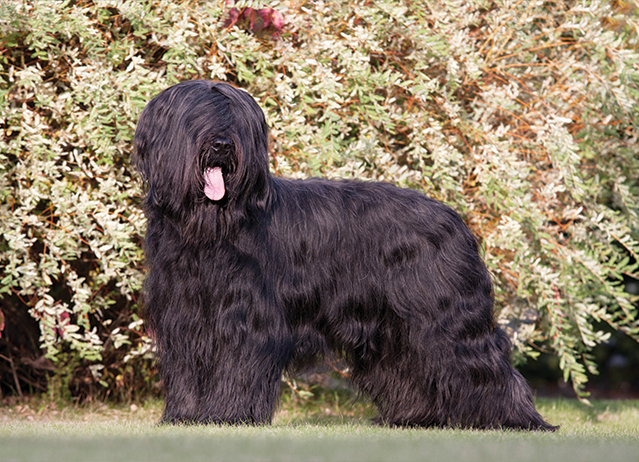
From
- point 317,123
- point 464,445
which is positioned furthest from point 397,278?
point 317,123

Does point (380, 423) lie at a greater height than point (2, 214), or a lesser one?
lesser

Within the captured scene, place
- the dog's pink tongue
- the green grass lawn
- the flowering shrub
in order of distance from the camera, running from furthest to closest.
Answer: the flowering shrub → the dog's pink tongue → the green grass lawn

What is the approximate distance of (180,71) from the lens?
22.7ft

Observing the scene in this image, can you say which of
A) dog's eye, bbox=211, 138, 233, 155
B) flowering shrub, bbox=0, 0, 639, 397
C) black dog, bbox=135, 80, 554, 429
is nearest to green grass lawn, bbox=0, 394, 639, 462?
black dog, bbox=135, 80, 554, 429

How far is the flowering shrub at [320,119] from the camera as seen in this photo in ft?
21.1

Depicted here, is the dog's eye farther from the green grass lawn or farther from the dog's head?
the green grass lawn

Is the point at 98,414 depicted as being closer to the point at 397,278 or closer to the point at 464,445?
the point at 397,278

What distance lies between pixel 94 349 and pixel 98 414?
3.98ft

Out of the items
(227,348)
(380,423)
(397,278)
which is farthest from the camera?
(380,423)

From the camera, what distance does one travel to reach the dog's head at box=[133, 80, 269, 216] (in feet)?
15.8

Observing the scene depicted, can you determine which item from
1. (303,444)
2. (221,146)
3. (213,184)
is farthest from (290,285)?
(303,444)

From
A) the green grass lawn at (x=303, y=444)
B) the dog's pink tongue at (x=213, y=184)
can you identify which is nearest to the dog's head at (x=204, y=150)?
the dog's pink tongue at (x=213, y=184)

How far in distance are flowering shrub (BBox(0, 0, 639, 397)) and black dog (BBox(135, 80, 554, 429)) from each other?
1.16 m

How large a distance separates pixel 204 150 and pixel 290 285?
100 cm
